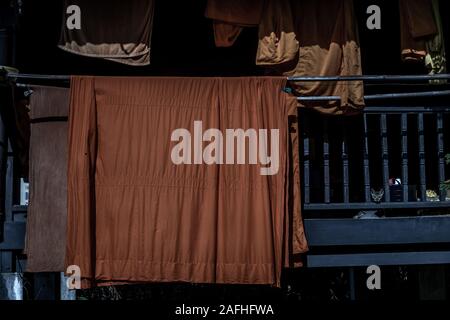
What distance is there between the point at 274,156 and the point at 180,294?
5.30 m

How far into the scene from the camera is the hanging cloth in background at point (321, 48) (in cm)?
651

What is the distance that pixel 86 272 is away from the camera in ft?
19.1

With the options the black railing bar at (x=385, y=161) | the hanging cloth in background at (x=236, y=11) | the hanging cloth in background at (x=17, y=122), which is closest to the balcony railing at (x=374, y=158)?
the black railing bar at (x=385, y=161)

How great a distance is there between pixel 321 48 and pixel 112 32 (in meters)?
2.47

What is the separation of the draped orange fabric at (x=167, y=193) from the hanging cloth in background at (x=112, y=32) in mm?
762

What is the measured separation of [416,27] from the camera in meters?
6.90

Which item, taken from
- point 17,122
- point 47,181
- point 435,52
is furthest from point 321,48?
point 17,122

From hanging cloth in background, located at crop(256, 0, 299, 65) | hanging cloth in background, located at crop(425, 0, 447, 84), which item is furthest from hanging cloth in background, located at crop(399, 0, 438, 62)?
hanging cloth in background, located at crop(256, 0, 299, 65)

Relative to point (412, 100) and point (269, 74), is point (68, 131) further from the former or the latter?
point (412, 100)

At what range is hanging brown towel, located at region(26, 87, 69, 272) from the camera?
5.97 m

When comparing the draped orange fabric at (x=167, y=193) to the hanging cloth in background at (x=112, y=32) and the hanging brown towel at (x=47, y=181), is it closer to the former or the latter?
the hanging brown towel at (x=47, y=181)

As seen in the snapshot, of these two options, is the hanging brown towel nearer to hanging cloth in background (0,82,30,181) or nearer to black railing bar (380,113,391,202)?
hanging cloth in background (0,82,30,181)

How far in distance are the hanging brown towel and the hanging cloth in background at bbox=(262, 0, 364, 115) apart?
2.40 meters

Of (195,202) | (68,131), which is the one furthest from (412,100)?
(68,131)
